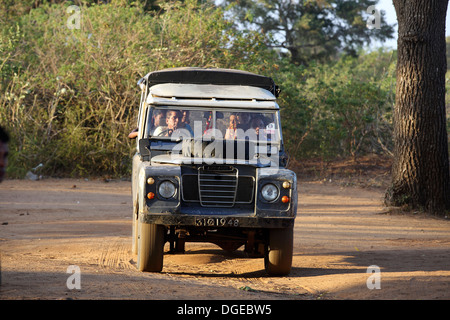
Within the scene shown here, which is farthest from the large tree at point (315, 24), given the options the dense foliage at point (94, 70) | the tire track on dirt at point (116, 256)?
the tire track on dirt at point (116, 256)

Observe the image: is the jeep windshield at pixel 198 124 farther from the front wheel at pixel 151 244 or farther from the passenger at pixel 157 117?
the front wheel at pixel 151 244

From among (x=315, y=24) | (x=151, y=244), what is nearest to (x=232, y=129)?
(x=151, y=244)

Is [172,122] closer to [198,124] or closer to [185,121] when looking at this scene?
[185,121]

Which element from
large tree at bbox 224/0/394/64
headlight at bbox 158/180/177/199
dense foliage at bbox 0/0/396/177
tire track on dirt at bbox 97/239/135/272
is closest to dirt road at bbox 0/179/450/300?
tire track on dirt at bbox 97/239/135/272

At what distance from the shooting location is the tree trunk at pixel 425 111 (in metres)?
12.2

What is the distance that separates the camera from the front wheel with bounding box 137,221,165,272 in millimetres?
6715

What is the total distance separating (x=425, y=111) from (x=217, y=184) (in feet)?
22.3

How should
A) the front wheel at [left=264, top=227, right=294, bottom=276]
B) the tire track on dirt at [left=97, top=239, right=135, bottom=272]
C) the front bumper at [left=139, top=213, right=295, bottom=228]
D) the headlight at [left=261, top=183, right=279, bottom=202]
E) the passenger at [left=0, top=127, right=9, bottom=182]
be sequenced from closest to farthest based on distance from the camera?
the passenger at [left=0, top=127, right=9, bottom=182], the front bumper at [left=139, top=213, right=295, bottom=228], the headlight at [left=261, top=183, right=279, bottom=202], the front wheel at [left=264, top=227, right=294, bottom=276], the tire track on dirt at [left=97, top=239, right=135, bottom=272]

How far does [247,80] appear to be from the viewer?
8211mm

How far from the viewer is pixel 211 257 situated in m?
8.45

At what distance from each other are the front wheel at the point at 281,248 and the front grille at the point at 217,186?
503 millimetres

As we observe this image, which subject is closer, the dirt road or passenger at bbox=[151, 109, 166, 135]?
the dirt road

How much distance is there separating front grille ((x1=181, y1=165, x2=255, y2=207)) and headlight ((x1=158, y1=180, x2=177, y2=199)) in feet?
0.61

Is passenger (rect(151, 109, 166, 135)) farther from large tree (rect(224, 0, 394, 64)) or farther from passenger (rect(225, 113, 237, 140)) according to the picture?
large tree (rect(224, 0, 394, 64))
